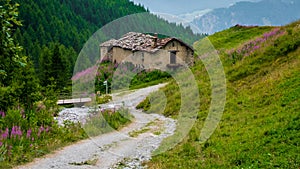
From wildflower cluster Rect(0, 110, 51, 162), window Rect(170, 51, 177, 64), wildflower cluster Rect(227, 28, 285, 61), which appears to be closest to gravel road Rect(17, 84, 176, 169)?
wildflower cluster Rect(0, 110, 51, 162)

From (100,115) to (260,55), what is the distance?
13970 millimetres

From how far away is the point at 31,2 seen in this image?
6324 inches

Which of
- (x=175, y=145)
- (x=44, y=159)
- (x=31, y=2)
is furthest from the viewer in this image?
(x=31, y=2)

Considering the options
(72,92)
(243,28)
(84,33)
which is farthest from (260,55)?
(84,33)

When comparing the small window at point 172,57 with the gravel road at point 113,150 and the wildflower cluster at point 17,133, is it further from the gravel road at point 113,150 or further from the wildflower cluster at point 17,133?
the wildflower cluster at point 17,133

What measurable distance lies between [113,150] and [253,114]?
7362 millimetres

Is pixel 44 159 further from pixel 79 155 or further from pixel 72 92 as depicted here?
pixel 72 92

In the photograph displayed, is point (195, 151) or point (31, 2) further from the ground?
point (31, 2)

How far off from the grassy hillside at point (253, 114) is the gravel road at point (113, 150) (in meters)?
1.25

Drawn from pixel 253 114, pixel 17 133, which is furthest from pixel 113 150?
pixel 253 114

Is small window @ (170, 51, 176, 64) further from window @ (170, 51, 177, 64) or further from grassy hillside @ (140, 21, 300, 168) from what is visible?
grassy hillside @ (140, 21, 300, 168)

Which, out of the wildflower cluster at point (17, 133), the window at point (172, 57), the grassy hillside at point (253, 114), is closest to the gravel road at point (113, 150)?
the wildflower cluster at point (17, 133)

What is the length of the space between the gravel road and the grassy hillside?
125 centimetres

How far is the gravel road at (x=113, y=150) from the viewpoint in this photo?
1193cm
